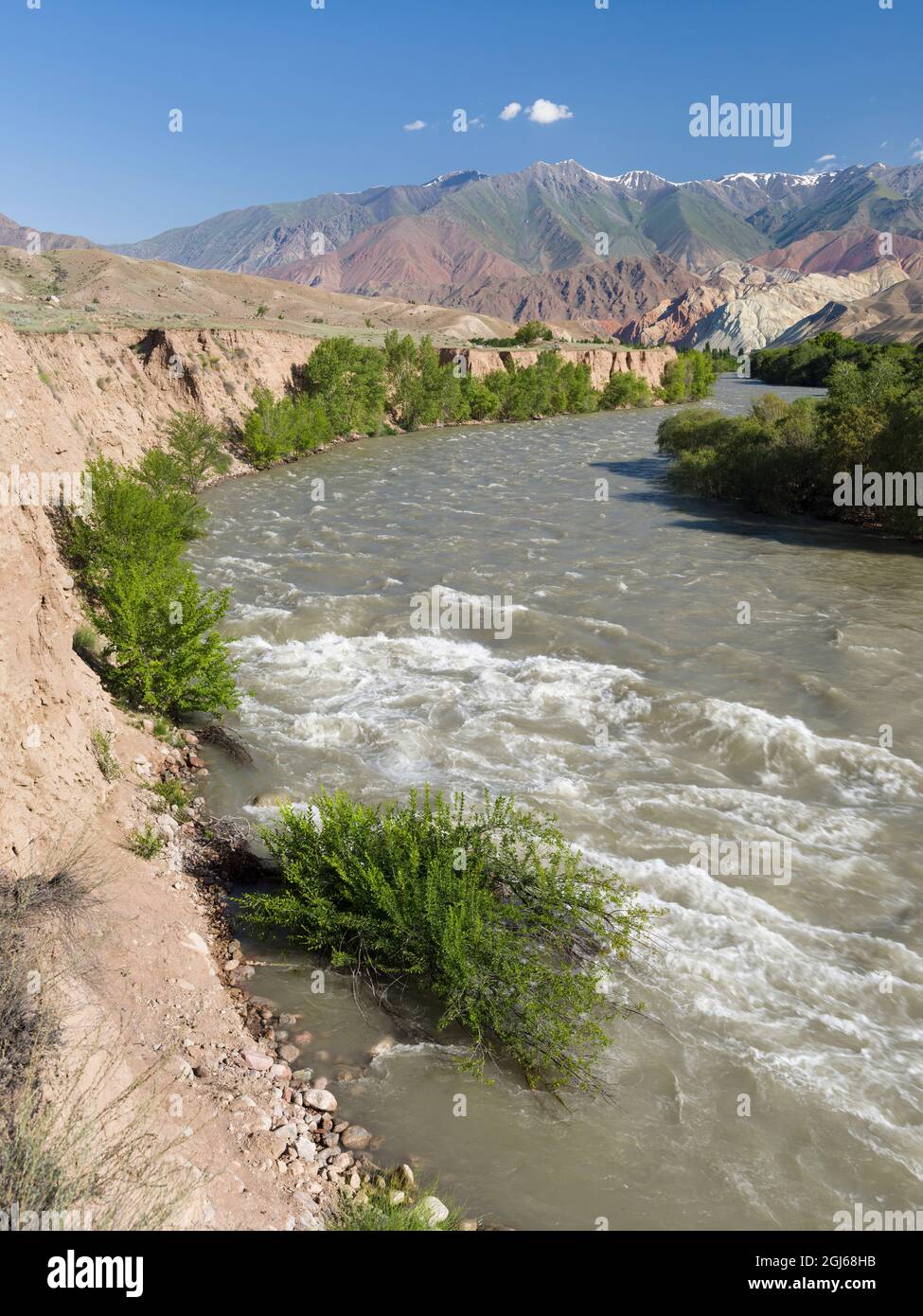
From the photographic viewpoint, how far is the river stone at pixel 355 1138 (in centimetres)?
555

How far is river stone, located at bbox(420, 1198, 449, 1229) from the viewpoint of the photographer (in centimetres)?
473

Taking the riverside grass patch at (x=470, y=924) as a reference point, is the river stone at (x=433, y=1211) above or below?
below

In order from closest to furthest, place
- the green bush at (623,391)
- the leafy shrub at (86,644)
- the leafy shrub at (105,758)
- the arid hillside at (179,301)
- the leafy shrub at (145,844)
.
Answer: the leafy shrub at (145,844) → the leafy shrub at (105,758) → the leafy shrub at (86,644) → the arid hillside at (179,301) → the green bush at (623,391)

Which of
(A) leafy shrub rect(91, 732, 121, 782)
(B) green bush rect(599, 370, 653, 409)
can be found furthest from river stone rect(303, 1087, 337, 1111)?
(B) green bush rect(599, 370, 653, 409)

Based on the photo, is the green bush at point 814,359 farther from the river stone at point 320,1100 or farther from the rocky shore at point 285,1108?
the river stone at point 320,1100

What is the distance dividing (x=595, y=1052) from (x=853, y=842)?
557 centimetres

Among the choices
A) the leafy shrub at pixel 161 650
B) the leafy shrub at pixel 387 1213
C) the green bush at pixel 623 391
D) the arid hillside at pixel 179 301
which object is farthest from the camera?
the green bush at pixel 623 391

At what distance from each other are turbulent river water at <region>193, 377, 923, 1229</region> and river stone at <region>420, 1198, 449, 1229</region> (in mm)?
388

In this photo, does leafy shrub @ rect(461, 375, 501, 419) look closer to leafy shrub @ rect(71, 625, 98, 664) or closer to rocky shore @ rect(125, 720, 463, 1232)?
leafy shrub @ rect(71, 625, 98, 664)

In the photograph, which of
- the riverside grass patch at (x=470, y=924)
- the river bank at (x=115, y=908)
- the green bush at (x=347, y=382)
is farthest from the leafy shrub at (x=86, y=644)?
the green bush at (x=347, y=382)

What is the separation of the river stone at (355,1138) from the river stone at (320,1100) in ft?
0.82

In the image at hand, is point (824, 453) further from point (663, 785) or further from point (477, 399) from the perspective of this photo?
point (477, 399)

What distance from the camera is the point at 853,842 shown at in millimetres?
9977
